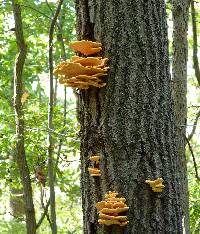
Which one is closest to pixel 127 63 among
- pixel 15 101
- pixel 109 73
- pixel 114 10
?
pixel 109 73

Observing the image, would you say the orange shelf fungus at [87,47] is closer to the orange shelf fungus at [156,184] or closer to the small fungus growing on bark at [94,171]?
the small fungus growing on bark at [94,171]

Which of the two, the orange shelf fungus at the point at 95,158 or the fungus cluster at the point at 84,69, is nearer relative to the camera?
the fungus cluster at the point at 84,69

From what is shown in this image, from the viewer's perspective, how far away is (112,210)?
2.02 metres

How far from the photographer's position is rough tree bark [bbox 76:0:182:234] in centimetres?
218

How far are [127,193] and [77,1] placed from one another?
1136 millimetres

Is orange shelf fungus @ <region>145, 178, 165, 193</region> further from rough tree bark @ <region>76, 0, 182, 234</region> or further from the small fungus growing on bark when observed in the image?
the small fungus growing on bark

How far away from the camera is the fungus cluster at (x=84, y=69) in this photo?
2.04 metres

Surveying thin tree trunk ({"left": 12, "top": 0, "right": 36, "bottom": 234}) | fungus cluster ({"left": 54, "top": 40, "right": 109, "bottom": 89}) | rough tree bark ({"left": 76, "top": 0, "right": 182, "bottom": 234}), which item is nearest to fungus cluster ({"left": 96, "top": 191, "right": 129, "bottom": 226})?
rough tree bark ({"left": 76, "top": 0, "right": 182, "bottom": 234})

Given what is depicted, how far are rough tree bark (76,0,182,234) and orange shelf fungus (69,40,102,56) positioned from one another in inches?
2.4

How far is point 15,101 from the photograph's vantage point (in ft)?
18.2

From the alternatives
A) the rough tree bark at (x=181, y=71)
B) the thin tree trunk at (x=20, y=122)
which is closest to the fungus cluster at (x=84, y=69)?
A: the rough tree bark at (x=181, y=71)

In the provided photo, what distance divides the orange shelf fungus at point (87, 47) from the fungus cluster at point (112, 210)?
0.76 meters

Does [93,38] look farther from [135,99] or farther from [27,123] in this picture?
[27,123]

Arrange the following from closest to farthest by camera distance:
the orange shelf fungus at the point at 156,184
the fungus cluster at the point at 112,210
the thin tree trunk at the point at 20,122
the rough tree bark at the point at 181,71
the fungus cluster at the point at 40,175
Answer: the fungus cluster at the point at 112,210 < the orange shelf fungus at the point at 156,184 < the rough tree bark at the point at 181,71 < the thin tree trunk at the point at 20,122 < the fungus cluster at the point at 40,175
